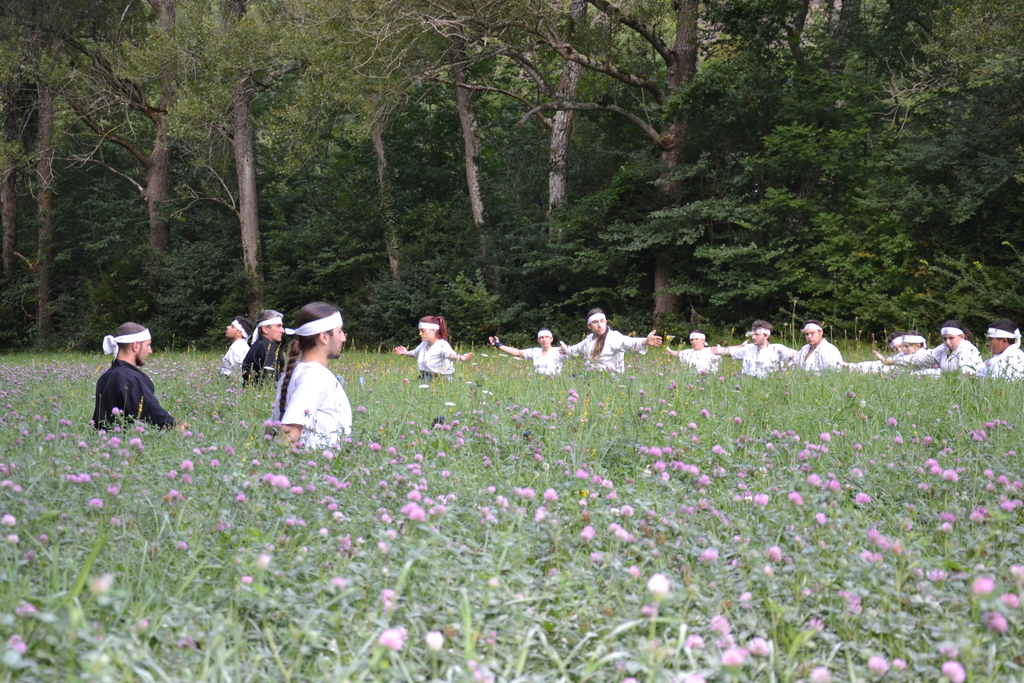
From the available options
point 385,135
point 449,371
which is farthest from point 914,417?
point 385,135

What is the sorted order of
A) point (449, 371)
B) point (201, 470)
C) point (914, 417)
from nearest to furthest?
point (201, 470), point (914, 417), point (449, 371)

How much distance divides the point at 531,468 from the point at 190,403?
16.6ft

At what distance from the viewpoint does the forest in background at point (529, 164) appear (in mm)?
19625

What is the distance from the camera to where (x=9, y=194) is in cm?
3225

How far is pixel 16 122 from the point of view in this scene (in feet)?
101

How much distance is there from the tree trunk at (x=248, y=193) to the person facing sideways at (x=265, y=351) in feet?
59.1

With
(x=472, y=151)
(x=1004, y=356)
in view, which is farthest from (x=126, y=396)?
(x=472, y=151)

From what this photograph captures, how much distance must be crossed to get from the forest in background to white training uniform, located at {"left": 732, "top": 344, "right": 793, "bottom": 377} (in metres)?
8.53

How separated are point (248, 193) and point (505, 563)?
2620 centimetres

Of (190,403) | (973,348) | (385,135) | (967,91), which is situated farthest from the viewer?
(385,135)

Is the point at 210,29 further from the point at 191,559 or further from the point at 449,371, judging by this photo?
the point at 191,559

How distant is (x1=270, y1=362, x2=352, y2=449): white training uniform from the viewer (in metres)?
5.15

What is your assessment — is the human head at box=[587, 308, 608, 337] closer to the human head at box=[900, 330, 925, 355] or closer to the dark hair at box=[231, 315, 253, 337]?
the human head at box=[900, 330, 925, 355]

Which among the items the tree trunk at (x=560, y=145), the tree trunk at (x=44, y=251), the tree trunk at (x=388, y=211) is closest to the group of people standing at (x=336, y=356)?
the tree trunk at (x=560, y=145)
